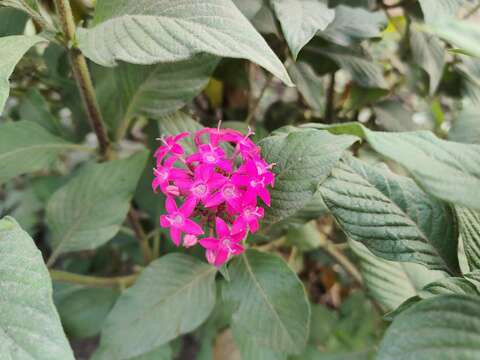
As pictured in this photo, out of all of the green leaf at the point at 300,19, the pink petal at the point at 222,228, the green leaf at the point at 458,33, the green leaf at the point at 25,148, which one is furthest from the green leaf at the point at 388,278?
the green leaf at the point at 25,148

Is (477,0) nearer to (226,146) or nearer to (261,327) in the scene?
(226,146)

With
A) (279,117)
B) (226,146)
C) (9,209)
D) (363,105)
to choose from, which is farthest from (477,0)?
(9,209)

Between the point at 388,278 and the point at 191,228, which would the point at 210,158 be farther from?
the point at 388,278

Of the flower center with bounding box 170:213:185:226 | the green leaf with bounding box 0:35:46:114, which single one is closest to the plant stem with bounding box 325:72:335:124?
the flower center with bounding box 170:213:185:226

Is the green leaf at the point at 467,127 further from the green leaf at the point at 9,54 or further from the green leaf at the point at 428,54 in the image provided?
the green leaf at the point at 9,54

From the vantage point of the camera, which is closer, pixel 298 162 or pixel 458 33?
pixel 458 33

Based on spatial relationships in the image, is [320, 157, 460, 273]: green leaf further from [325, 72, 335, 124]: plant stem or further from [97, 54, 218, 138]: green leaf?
[325, 72, 335, 124]: plant stem

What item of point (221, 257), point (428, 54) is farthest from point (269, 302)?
point (428, 54)
